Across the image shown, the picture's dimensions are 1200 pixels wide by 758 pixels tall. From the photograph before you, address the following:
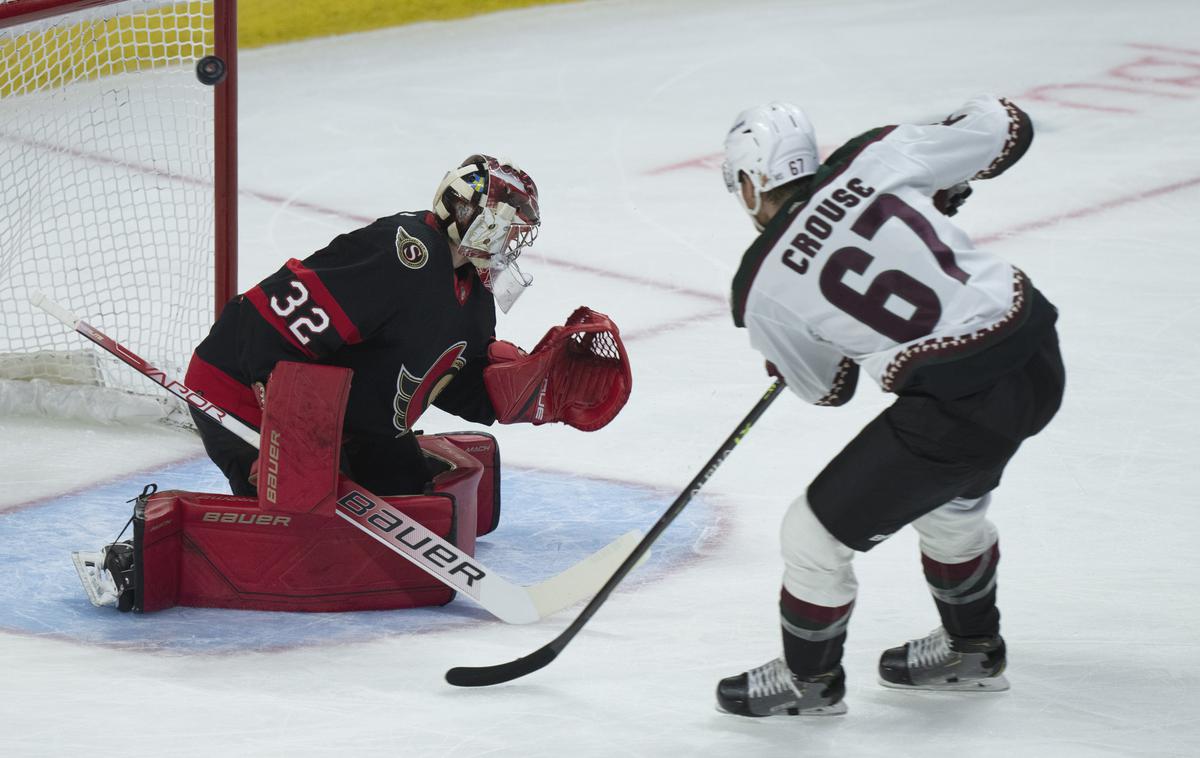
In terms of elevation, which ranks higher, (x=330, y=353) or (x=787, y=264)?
(x=787, y=264)

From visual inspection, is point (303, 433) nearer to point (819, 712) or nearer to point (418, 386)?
point (418, 386)

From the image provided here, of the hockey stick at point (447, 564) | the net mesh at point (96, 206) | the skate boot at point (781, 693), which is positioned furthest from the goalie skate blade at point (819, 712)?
the net mesh at point (96, 206)

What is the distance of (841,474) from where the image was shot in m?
2.43

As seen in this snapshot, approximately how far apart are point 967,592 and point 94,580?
1519mm

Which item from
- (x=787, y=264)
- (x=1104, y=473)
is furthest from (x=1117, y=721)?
(x=1104, y=473)

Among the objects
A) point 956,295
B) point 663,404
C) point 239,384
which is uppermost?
point 956,295

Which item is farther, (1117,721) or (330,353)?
(330,353)

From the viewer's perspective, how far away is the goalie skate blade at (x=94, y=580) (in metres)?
3.01

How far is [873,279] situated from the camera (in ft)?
7.69

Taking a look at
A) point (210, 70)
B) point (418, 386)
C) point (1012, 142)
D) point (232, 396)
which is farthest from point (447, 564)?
point (210, 70)

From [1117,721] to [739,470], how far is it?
1.36 metres

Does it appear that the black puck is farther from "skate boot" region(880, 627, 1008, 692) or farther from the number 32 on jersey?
"skate boot" region(880, 627, 1008, 692)

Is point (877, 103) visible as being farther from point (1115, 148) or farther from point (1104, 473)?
point (1104, 473)

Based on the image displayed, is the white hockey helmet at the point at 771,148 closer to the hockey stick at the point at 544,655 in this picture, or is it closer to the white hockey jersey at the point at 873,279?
the white hockey jersey at the point at 873,279
